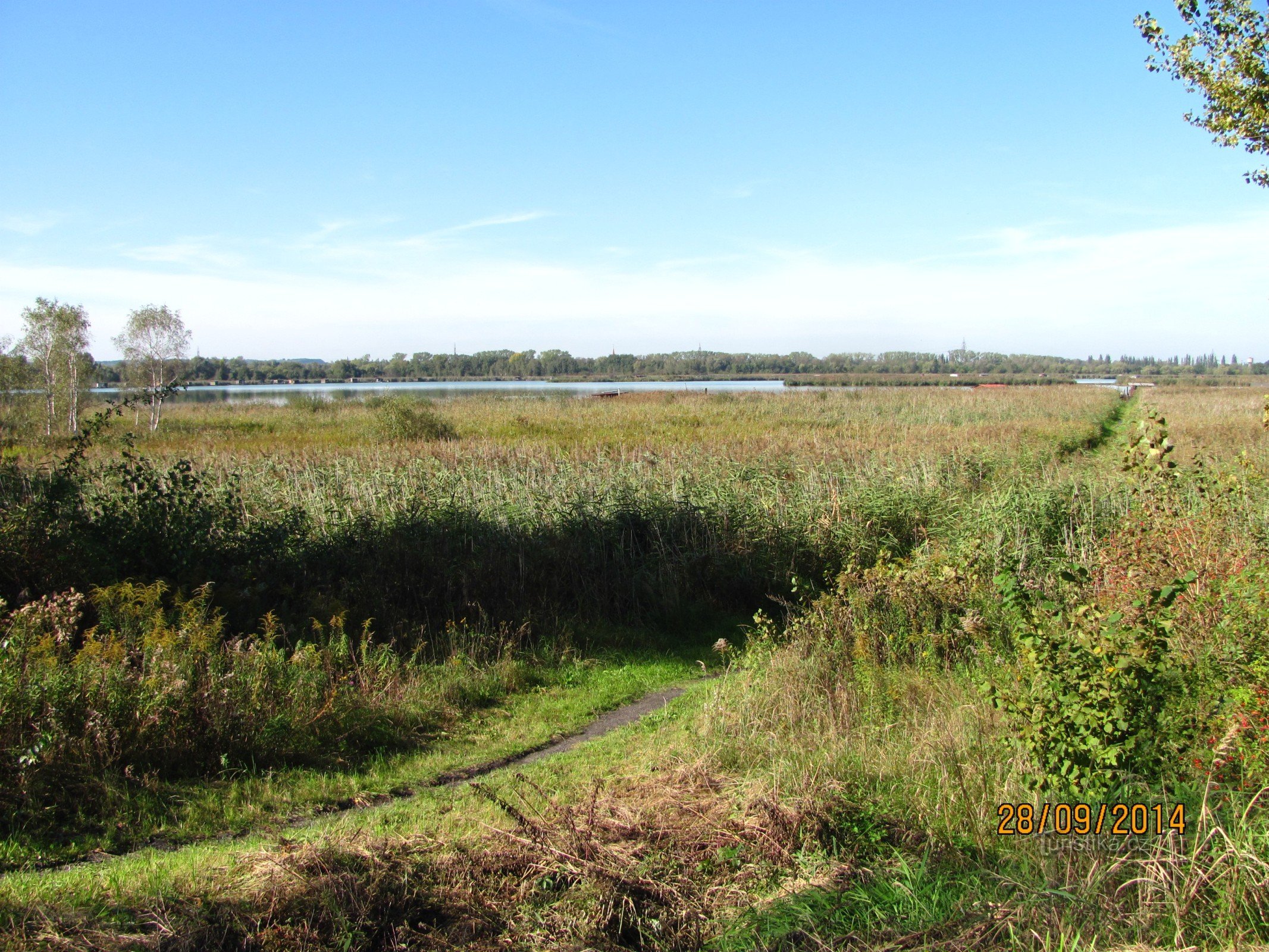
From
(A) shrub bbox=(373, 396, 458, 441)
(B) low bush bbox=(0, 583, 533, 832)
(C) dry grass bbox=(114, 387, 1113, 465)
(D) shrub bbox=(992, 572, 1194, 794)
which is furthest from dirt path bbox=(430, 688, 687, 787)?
(A) shrub bbox=(373, 396, 458, 441)

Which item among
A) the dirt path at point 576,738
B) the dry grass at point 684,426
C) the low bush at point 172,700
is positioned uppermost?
the dry grass at point 684,426

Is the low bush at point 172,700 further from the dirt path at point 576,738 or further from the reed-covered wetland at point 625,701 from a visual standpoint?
the dirt path at point 576,738

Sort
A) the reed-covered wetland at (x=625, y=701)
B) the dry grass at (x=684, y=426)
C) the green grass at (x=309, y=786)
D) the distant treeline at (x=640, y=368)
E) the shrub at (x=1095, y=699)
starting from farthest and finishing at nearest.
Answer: the distant treeline at (x=640, y=368) < the dry grass at (x=684, y=426) < the green grass at (x=309, y=786) < the shrub at (x=1095, y=699) < the reed-covered wetland at (x=625, y=701)

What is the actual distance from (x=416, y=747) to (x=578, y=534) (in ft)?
16.8

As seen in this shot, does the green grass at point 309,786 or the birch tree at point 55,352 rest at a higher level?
the birch tree at point 55,352

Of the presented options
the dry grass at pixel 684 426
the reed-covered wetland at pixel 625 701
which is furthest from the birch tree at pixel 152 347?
the reed-covered wetland at pixel 625 701

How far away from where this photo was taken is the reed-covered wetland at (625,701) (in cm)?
339
